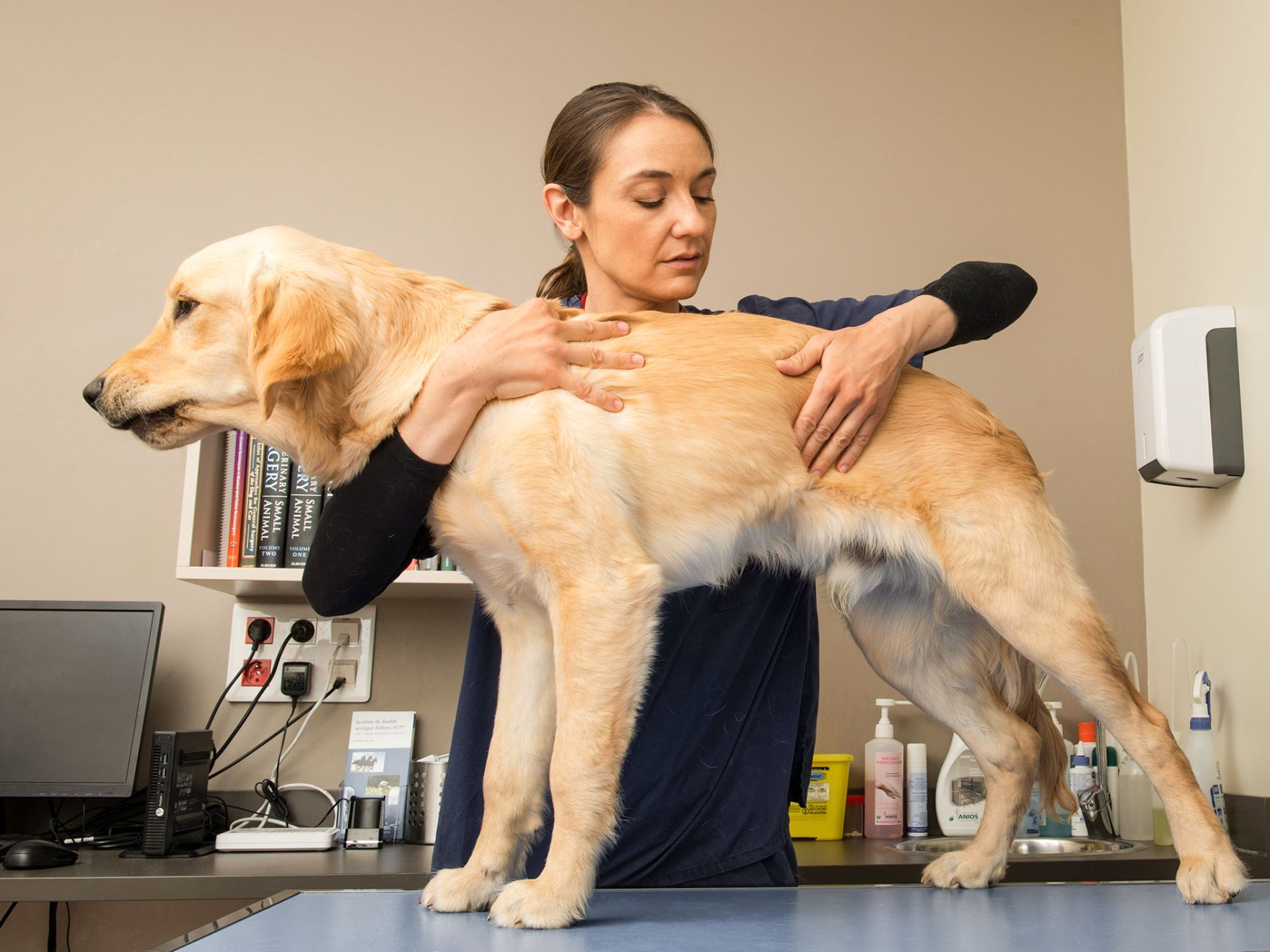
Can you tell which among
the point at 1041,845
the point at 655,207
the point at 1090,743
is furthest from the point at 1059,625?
the point at 1090,743

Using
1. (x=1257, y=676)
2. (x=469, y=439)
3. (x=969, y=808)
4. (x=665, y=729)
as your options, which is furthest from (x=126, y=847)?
(x=1257, y=676)

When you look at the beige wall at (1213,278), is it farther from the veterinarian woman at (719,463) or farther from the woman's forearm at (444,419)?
the woman's forearm at (444,419)

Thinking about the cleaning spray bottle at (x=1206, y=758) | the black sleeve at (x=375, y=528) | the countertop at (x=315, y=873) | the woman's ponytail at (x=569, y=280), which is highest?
the woman's ponytail at (x=569, y=280)

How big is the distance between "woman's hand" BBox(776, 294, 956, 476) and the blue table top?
20.6 inches

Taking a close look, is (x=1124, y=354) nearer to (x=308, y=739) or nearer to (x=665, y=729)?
(x=665, y=729)

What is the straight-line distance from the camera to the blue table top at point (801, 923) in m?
0.93

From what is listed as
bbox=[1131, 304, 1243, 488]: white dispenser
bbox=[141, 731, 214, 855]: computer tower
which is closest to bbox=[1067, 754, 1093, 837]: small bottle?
bbox=[1131, 304, 1243, 488]: white dispenser

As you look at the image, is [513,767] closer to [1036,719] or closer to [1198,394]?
[1036,719]

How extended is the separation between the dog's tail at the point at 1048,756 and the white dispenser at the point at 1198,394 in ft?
3.21

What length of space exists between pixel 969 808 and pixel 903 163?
1.76 meters

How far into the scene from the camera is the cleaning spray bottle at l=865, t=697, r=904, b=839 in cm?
247

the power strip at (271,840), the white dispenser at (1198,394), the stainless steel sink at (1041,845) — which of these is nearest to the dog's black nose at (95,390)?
the power strip at (271,840)

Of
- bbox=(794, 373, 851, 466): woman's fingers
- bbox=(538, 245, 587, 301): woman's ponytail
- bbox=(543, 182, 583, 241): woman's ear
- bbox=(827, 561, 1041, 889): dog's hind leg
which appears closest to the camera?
bbox=(794, 373, 851, 466): woman's fingers

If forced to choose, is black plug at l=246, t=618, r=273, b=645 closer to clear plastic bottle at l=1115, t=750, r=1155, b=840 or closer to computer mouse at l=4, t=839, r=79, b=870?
computer mouse at l=4, t=839, r=79, b=870
